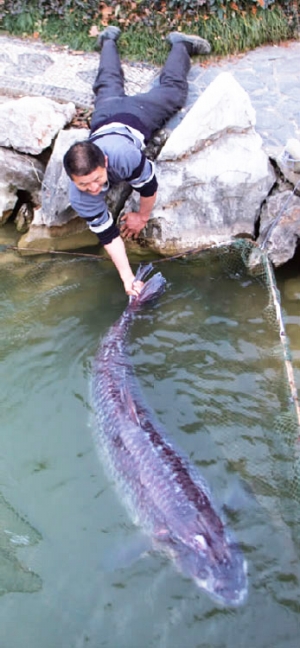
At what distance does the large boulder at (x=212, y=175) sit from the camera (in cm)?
732

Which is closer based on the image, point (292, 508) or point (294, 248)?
point (292, 508)

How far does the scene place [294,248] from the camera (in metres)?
7.03

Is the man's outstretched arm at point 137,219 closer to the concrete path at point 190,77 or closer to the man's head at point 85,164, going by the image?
the man's head at point 85,164

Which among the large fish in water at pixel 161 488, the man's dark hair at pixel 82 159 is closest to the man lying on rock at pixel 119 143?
the man's dark hair at pixel 82 159

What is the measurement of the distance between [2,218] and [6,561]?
5.31 metres

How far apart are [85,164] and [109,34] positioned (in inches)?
200

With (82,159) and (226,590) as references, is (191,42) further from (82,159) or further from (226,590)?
(226,590)

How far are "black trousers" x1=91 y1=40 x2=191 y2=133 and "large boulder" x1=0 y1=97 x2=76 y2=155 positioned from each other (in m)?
0.77

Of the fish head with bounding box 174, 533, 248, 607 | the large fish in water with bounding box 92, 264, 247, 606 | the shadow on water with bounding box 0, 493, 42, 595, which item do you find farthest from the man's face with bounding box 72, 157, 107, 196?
the fish head with bounding box 174, 533, 248, 607

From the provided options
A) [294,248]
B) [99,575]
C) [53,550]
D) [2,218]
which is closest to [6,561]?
[53,550]

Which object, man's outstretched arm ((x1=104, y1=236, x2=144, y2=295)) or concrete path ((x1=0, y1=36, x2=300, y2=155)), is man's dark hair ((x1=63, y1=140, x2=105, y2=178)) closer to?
man's outstretched arm ((x1=104, y1=236, x2=144, y2=295))

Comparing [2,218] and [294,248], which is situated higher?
[2,218]

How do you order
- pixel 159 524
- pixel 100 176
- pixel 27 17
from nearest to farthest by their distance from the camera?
pixel 159 524 → pixel 100 176 → pixel 27 17

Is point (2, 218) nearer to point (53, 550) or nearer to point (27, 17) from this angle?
point (27, 17)
